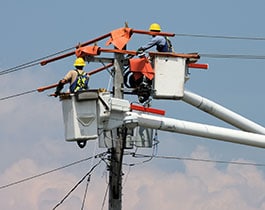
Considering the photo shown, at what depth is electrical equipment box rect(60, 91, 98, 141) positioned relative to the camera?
28406mm

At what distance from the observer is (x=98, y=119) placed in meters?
28.8

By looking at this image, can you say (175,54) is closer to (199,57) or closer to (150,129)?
(199,57)

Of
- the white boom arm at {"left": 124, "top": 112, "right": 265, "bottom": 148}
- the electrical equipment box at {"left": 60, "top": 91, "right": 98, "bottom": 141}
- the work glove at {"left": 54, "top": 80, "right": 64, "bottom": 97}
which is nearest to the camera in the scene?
the electrical equipment box at {"left": 60, "top": 91, "right": 98, "bottom": 141}

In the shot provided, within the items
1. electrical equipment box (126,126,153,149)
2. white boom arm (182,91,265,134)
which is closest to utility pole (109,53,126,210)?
electrical equipment box (126,126,153,149)

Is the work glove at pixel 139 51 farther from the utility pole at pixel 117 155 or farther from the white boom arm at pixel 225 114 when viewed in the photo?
the white boom arm at pixel 225 114

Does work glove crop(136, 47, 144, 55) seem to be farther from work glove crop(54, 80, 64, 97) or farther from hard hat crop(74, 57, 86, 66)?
work glove crop(54, 80, 64, 97)

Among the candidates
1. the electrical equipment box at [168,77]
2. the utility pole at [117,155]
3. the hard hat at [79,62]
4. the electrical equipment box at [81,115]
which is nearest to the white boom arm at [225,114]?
the electrical equipment box at [168,77]

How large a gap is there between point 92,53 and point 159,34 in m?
1.84

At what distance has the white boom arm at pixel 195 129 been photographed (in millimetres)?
29678

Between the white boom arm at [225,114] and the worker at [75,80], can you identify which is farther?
the white boom arm at [225,114]

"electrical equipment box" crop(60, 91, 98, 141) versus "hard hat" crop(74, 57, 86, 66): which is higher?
"hard hat" crop(74, 57, 86, 66)

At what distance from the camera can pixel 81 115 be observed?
93.5 ft

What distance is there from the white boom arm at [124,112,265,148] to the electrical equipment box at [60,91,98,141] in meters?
1.18

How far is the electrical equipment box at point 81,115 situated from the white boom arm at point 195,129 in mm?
1176
